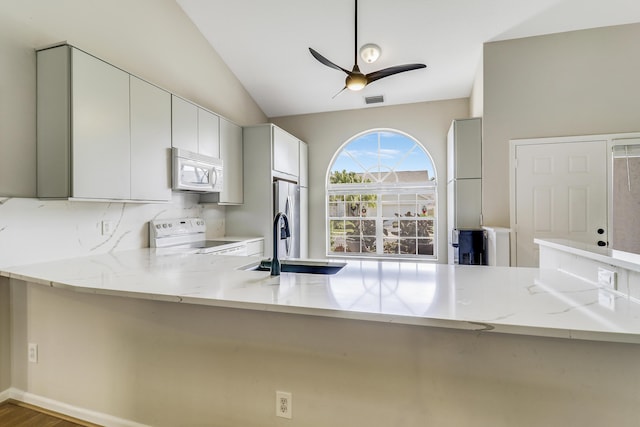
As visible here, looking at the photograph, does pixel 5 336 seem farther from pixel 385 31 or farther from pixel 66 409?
pixel 385 31

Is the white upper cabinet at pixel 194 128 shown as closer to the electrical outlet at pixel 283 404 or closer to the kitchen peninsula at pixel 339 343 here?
the kitchen peninsula at pixel 339 343

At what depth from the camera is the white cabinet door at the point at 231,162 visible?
12.2 ft

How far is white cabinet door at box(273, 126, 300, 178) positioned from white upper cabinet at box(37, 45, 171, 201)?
1.92m

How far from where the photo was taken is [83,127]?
2.05m

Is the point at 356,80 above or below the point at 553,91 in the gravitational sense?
below

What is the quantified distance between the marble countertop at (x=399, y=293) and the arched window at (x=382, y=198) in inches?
128

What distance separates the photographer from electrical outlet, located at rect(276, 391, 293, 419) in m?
1.39

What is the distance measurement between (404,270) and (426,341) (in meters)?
0.52

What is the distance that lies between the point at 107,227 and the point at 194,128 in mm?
1263

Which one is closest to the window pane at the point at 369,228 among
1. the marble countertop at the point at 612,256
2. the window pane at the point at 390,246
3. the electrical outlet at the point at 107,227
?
the window pane at the point at 390,246

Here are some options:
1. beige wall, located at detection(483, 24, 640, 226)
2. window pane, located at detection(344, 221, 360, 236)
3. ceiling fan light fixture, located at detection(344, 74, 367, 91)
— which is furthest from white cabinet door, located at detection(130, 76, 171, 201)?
beige wall, located at detection(483, 24, 640, 226)

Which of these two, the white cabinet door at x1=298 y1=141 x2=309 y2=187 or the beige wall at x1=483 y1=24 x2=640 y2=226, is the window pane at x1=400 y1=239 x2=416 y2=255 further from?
the white cabinet door at x1=298 y1=141 x2=309 y2=187

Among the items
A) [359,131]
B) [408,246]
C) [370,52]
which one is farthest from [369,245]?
[370,52]

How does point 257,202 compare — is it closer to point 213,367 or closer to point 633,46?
point 213,367
